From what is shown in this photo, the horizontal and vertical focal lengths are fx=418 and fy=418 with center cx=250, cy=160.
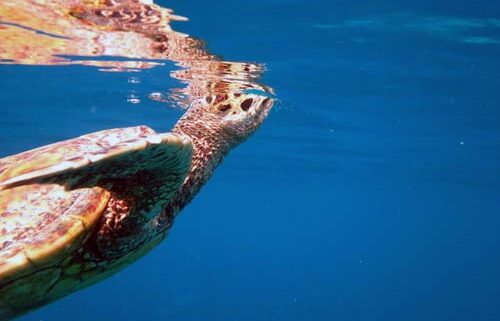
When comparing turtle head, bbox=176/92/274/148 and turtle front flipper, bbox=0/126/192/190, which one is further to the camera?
turtle head, bbox=176/92/274/148

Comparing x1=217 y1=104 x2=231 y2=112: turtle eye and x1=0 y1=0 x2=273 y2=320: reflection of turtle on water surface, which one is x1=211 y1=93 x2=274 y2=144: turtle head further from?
x1=0 y1=0 x2=273 y2=320: reflection of turtle on water surface

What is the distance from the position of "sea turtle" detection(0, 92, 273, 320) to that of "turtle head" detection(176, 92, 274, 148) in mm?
1356

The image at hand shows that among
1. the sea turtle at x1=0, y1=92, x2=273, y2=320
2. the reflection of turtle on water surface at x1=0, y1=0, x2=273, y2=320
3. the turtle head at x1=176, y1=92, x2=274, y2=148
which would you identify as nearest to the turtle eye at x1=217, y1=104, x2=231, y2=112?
the turtle head at x1=176, y1=92, x2=274, y2=148

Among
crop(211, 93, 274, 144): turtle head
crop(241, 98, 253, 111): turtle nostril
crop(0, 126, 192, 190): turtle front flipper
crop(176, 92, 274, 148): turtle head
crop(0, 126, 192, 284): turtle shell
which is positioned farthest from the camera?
crop(241, 98, 253, 111): turtle nostril

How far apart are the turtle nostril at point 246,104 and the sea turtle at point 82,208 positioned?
94.2 inches

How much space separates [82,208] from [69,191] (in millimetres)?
608

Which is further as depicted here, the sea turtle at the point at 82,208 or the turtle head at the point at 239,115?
the turtle head at the point at 239,115

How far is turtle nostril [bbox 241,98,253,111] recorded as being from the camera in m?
6.20

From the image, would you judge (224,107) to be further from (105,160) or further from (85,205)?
(105,160)

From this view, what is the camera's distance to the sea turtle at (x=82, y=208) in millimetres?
2807

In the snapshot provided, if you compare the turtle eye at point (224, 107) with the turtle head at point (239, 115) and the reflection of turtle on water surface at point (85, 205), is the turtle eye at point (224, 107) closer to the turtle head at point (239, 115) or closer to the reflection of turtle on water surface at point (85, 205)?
the turtle head at point (239, 115)

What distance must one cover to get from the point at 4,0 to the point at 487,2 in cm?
857

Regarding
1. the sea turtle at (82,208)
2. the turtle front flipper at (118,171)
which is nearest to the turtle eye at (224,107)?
the sea turtle at (82,208)

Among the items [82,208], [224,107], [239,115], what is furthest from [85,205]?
[224,107]
